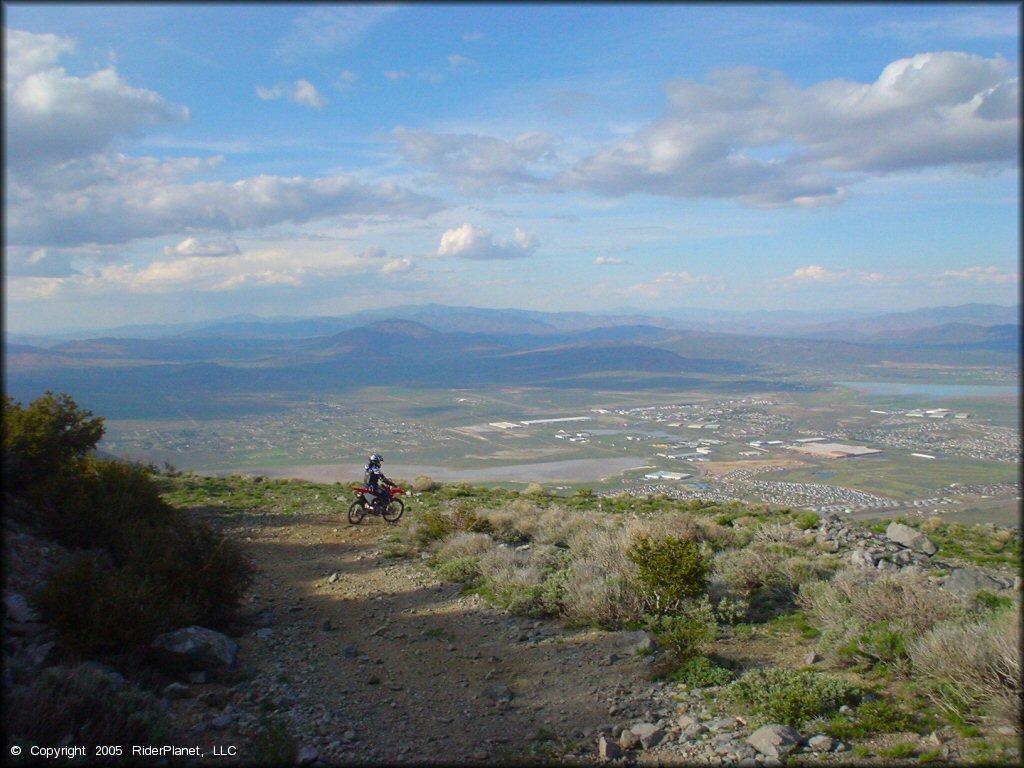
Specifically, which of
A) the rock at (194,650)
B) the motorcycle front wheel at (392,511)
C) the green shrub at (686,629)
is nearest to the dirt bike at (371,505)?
the motorcycle front wheel at (392,511)

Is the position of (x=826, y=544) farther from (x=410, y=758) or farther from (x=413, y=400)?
(x=413, y=400)

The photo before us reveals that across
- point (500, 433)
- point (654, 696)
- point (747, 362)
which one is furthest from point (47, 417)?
point (747, 362)

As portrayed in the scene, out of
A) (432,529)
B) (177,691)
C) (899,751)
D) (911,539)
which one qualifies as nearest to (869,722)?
(899,751)

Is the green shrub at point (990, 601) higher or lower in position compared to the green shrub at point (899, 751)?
lower

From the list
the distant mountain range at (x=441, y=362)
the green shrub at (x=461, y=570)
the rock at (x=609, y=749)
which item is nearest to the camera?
the rock at (x=609, y=749)

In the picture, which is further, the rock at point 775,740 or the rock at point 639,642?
the rock at point 639,642

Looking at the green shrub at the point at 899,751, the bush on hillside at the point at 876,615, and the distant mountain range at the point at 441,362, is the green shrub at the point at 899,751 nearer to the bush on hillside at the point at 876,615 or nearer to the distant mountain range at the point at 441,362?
the bush on hillside at the point at 876,615
